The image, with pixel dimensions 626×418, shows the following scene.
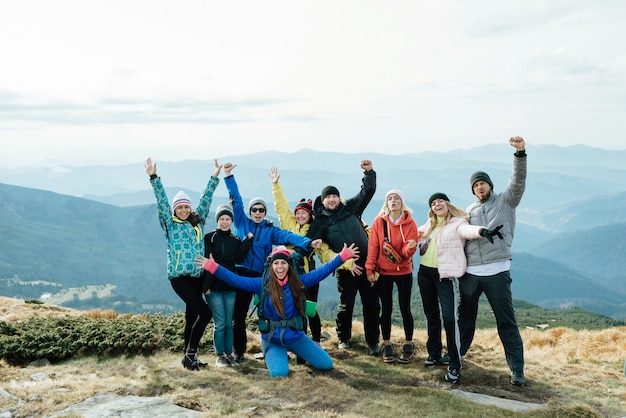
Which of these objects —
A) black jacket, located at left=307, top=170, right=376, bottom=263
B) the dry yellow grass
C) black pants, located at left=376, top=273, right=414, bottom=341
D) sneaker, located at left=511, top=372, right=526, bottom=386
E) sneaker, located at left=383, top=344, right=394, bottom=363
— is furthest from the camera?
black jacket, located at left=307, top=170, right=376, bottom=263

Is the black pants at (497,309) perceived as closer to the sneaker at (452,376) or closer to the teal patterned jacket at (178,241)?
the sneaker at (452,376)

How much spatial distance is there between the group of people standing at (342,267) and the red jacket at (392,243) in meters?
0.02

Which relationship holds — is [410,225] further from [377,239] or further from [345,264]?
[345,264]

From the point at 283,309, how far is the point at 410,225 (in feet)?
10.0

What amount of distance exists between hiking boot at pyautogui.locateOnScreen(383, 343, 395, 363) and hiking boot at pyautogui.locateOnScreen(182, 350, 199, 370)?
386 cm

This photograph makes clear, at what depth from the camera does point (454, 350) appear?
9.33 m

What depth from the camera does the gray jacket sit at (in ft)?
28.6

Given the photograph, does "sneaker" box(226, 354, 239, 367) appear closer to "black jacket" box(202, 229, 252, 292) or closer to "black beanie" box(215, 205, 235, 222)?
"black jacket" box(202, 229, 252, 292)

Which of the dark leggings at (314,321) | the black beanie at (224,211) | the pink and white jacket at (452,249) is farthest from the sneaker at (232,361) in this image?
the pink and white jacket at (452,249)

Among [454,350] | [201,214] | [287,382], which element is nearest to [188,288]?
[201,214]

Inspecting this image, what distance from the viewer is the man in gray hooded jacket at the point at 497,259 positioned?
880cm

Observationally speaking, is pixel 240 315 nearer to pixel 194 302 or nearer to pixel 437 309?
pixel 194 302

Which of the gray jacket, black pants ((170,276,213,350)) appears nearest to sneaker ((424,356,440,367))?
the gray jacket

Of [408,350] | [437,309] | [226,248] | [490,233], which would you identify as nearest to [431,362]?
[408,350]
